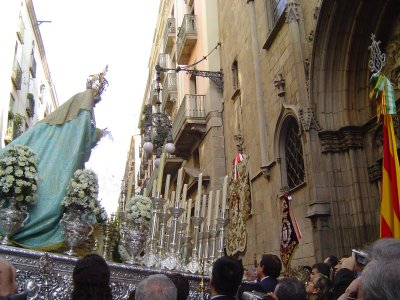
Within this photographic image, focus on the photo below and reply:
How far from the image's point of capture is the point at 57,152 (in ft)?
16.4

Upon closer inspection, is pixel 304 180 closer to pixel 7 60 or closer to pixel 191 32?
pixel 191 32

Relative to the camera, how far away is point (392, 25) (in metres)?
7.84

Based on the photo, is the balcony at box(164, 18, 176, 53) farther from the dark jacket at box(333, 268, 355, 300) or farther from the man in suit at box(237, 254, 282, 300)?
the dark jacket at box(333, 268, 355, 300)

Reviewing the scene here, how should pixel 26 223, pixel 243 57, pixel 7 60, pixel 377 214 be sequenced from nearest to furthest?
pixel 26 223 → pixel 377 214 → pixel 243 57 → pixel 7 60

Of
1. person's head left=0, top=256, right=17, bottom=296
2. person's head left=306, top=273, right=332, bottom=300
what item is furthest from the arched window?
person's head left=0, top=256, right=17, bottom=296

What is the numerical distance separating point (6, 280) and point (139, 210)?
95.3 inches

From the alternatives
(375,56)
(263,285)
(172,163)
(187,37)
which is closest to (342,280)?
(263,285)

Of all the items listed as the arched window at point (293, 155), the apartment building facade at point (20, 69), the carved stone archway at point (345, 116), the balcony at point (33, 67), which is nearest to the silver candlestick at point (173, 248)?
the carved stone archway at point (345, 116)

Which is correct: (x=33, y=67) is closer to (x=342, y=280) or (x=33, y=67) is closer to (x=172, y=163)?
(x=172, y=163)

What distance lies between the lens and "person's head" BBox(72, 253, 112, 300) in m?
2.37

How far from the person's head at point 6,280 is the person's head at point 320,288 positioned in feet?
7.87

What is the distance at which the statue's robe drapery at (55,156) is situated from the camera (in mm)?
4383

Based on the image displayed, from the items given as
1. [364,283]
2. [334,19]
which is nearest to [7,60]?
[334,19]

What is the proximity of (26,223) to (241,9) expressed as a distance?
34.8ft
